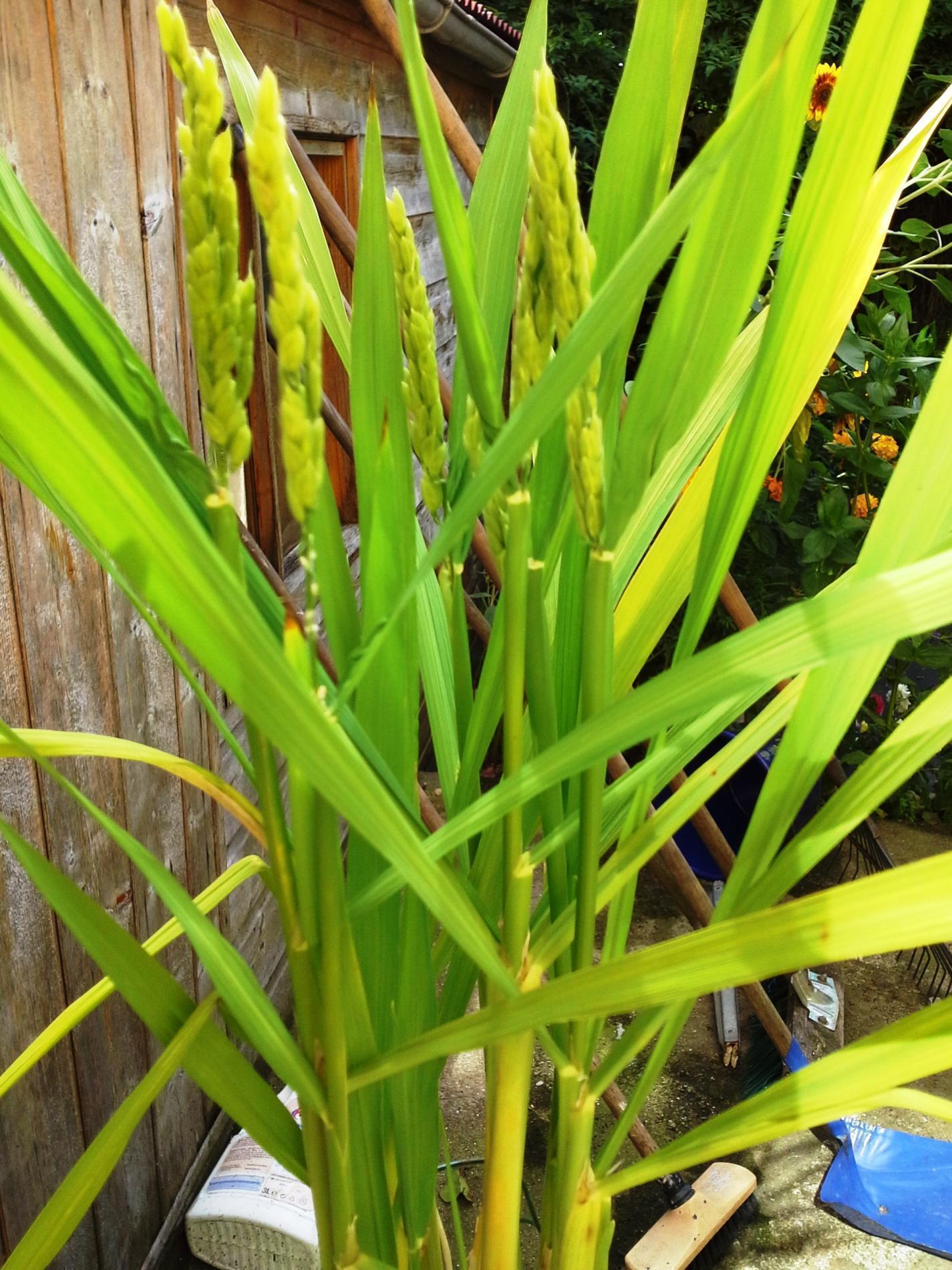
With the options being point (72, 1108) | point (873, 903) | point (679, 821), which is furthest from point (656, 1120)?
point (873, 903)

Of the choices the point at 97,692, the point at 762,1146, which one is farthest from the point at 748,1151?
the point at 97,692

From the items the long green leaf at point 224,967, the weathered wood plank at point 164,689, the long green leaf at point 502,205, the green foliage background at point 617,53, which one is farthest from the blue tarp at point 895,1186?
the green foliage background at point 617,53

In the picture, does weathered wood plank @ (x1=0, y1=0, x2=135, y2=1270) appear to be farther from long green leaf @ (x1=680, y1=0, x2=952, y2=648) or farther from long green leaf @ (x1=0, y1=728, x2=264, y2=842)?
long green leaf @ (x1=680, y1=0, x2=952, y2=648)

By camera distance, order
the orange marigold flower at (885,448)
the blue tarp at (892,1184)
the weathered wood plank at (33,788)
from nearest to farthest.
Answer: the weathered wood plank at (33,788) < the blue tarp at (892,1184) < the orange marigold flower at (885,448)

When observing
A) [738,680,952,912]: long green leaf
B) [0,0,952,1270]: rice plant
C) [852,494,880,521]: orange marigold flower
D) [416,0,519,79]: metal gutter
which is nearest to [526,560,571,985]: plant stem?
[0,0,952,1270]: rice plant

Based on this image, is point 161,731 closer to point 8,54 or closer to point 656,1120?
point 8,54

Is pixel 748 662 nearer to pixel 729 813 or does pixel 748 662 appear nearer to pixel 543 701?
pixel 543 701

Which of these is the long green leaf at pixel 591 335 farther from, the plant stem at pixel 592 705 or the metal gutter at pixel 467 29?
the metal gutter at pixel 467 29
